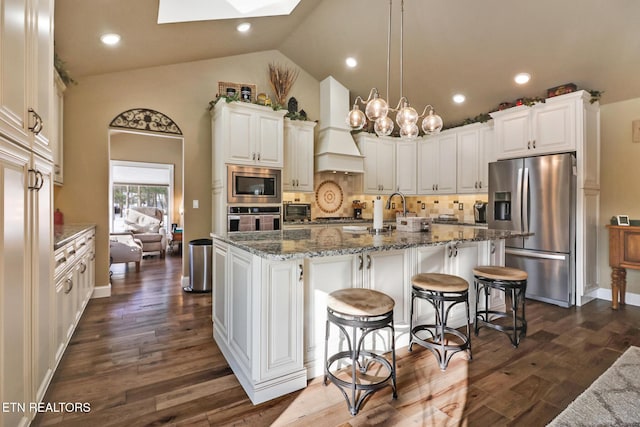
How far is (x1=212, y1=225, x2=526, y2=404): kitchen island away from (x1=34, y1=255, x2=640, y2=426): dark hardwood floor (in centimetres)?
14

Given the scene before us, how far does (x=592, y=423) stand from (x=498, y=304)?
5.40ft

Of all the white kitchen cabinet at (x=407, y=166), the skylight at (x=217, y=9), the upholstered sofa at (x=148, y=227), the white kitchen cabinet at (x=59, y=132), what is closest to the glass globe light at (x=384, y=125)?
the skylight at (x=217, y=9)

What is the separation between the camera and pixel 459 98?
4695 mm

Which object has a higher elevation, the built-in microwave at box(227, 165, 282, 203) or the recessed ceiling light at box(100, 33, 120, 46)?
the recessed ceiling light at box(100, 33, 120, 46)

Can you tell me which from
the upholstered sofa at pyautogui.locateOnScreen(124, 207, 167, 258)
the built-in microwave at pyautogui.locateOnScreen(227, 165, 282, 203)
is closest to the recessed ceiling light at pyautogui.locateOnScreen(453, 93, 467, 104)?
the built-in microwave at pyautogui.locateOnScreen(227, 165, 282, 203)

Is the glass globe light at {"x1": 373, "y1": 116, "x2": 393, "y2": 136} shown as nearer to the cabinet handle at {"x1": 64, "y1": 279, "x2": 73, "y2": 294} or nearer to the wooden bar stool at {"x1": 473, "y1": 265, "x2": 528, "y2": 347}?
the wooden bar stool at {"x1": 473, "y1": 265, "x2": 528, "y2": 347}

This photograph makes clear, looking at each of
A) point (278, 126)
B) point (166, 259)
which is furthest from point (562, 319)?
point (166, 259)

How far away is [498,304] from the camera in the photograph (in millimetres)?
3234

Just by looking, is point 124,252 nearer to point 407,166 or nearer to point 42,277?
point 42,277

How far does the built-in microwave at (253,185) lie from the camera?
4.11 metres

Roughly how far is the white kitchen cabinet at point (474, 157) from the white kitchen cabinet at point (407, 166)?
2.79ft

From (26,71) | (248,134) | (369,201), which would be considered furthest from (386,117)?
(369,201)

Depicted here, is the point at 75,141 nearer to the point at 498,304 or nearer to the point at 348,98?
the point at 348,98

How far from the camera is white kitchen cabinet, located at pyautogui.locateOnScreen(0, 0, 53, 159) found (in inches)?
46.9
